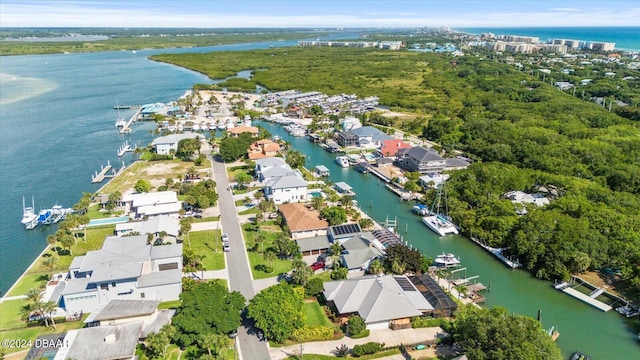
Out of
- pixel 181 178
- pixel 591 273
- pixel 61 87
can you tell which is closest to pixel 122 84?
pixel 61 87

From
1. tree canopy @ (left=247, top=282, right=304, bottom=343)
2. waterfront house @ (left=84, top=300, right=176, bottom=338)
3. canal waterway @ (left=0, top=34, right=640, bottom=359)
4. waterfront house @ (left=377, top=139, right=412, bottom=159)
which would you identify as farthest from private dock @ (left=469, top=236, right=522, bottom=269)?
waterfront house @ (left=84, top=300, right=176, bottom=338)

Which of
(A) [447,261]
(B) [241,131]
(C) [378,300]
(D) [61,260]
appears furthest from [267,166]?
(C) [378,300]

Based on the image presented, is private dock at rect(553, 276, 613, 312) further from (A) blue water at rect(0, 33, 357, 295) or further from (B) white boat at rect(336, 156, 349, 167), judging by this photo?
(A) blue water at rect(0, 33, 357, 295)

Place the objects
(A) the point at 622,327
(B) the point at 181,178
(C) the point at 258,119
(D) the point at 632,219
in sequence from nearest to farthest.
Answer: (A) the point at 622,327
(D) the point at 632,219
(B) the point at 181,178
(C) the point at 258,119

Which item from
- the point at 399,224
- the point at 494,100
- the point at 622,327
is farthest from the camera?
the point at 494,100

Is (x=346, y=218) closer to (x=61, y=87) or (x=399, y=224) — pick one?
(x=399, y=224)

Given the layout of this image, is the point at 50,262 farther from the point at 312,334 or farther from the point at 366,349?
the point at 366,349
